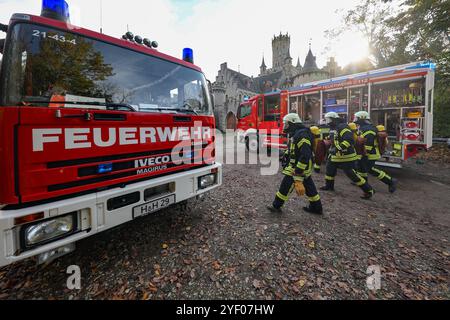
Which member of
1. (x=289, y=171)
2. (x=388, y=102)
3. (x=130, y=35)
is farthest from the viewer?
(x=388, y=102)

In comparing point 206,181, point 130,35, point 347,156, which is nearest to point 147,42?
point 130,35

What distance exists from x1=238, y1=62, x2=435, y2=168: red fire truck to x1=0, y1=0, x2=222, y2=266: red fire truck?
6.69 meters

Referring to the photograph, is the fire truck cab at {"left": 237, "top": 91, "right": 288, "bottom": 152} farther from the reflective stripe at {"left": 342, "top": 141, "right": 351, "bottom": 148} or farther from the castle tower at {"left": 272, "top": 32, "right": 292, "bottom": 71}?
the castle tower at {"left": 272, "top": 32, "right": 292, "bottom": 71}

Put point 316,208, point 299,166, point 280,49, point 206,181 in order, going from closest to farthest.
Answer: point 206,181, point 299,166, point 316,208, point 280,49

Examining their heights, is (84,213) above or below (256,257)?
above

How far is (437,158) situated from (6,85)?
13.7 m

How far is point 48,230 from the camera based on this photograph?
5.71 feet

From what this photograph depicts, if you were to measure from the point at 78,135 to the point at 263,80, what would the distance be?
50.4m

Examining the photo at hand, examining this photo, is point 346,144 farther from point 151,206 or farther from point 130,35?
point 130,35

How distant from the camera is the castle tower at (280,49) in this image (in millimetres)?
54781

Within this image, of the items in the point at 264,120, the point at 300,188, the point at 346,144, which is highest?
the point at 264,120

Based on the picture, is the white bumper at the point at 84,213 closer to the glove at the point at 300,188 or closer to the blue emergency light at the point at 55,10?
the blue emergency light at the point at 55,10

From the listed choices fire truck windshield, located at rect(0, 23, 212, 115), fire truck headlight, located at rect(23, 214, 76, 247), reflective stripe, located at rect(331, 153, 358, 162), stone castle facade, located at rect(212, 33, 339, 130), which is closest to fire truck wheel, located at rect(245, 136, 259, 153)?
reflective stripe, located at rect(331, 153, 358, 162)

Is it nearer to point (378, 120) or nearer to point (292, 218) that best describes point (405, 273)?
point (292, 218)
